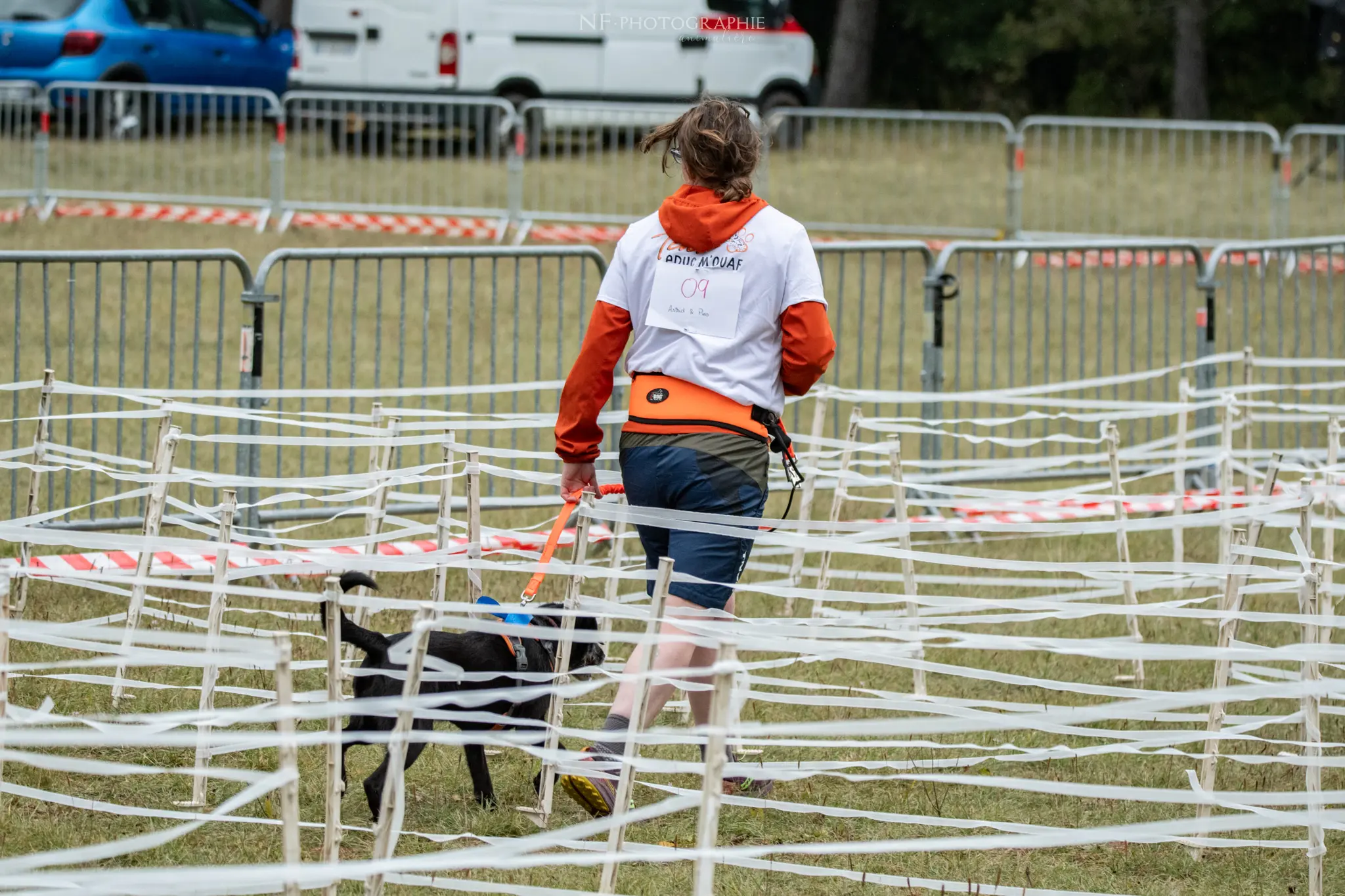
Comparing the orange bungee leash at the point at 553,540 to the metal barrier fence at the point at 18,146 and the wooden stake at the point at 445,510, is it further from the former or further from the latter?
the metal barrier fence at the point at 18,146

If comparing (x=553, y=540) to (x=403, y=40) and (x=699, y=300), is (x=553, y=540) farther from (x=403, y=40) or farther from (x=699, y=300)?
(x=403, y=40)

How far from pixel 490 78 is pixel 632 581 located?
13.6 meters

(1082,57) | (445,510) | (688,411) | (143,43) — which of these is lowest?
(445,510)

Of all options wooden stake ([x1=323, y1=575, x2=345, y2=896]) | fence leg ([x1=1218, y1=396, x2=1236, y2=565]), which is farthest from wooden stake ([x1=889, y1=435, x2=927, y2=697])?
wooden stake ([x1=323, y1=575, x2=345, y2=896])

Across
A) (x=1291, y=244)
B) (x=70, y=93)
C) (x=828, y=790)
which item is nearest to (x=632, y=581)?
(x=828, y=790)

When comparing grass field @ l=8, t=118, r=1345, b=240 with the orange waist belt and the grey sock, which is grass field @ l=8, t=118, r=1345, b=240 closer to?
the orange waist belt

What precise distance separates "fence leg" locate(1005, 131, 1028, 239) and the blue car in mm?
9788

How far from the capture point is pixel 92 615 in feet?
20.4

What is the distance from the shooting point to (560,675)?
4.22 m

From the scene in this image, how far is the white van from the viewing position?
62.7ft

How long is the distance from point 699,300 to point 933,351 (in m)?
4.12

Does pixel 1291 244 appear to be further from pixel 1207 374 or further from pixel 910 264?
pixel 910 264

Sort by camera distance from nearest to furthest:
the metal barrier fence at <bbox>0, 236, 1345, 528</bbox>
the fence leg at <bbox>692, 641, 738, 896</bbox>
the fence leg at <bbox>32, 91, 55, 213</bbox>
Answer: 1. the fence leg at <bbox>692, 641, 738, 896</bbox>
2. the metal barrier fence at <bbox>0, 236, 1345, 528</bbox>
3. the fence leg at <bbox>32, 91, 55, 213</bbox>

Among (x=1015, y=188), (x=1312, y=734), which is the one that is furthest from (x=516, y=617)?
(x=1015, y=188)
